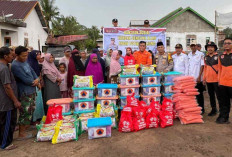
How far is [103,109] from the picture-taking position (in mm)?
3814

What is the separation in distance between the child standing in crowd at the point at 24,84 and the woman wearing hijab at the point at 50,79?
→ 0.79 metres

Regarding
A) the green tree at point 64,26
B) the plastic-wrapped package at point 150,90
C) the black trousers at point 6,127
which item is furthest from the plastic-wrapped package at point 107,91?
the green tree at point 64,26

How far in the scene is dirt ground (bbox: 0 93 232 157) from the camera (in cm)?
282

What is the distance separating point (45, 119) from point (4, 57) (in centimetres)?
165

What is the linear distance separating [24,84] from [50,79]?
944mm

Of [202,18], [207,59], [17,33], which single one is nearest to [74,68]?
[207,59]

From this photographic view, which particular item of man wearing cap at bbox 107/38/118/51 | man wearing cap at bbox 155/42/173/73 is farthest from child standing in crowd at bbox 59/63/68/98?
man wearing cap at bbox 107/38/118/51

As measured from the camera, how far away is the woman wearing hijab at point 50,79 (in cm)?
424

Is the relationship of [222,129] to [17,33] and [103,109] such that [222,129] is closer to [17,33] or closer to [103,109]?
[103,109]

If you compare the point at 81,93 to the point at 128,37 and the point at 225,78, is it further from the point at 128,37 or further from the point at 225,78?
the point at 128,37

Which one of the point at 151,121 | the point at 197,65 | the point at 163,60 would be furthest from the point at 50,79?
the point at 197,65

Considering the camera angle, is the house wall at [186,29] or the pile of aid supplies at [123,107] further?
the house wall at [186,29]

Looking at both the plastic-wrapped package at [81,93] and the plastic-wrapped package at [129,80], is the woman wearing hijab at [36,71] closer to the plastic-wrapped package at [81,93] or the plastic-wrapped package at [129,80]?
the plastic-wrapped package at [81,93]

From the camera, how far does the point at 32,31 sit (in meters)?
15.6
